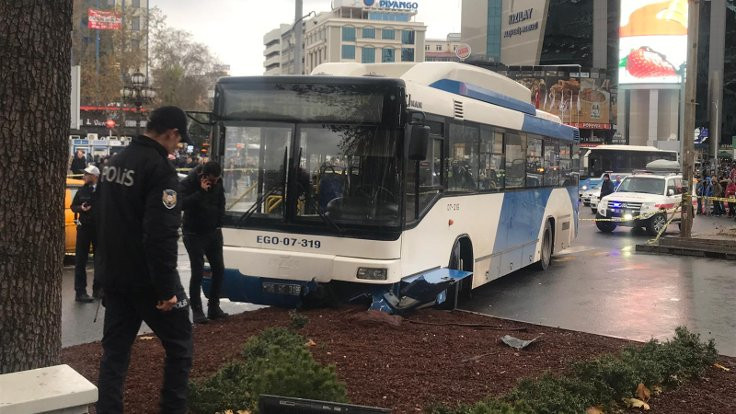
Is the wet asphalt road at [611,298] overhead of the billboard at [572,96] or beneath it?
beneath

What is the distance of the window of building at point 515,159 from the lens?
41.7ft

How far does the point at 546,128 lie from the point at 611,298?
409cm

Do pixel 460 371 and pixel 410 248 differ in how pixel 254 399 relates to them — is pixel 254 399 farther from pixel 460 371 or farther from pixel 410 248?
pixel 410 248

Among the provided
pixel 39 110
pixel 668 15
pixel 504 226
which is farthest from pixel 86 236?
pixel 668 15

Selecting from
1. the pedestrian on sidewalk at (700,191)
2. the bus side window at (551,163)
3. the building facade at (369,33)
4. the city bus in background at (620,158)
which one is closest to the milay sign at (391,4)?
the building facade at (369,33)

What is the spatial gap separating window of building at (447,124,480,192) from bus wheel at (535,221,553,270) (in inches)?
180

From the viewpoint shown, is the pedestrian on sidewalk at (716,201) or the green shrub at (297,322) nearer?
the green shrub at (297,322)

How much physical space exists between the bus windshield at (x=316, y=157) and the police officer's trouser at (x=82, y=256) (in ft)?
10.1

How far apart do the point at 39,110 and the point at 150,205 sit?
0.80 meters

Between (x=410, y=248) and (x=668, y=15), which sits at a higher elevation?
(x=668, y=15)

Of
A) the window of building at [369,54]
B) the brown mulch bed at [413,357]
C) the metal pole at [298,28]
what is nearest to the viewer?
the brown mulch bed at [413,357]

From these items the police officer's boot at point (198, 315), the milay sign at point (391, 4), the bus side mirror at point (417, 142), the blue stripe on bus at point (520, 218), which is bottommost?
the police officer's boot at point (198, 315)

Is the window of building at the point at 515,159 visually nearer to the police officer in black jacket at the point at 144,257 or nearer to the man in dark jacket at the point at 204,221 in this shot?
the man in dark jacket at the point at 204,221

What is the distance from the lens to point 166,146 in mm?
4648
